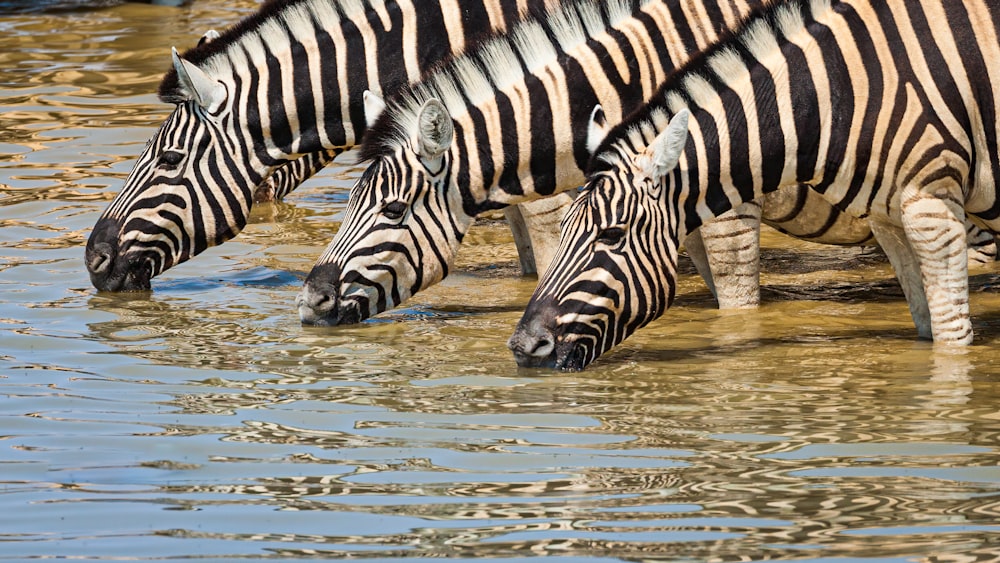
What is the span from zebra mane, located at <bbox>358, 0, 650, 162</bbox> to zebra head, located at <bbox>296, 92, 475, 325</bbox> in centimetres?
4

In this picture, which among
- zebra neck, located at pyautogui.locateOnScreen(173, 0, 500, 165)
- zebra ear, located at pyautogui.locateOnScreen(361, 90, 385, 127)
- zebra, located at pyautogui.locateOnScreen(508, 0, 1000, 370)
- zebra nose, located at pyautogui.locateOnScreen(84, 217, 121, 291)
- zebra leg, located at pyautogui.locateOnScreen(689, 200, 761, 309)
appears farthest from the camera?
zebra nose, located at pyautogui.locateOnScreen(84, 217, 121, 291)

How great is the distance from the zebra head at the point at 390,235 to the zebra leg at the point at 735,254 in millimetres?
1685

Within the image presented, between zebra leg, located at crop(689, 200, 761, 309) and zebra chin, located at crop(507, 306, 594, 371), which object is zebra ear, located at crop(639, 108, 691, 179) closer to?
zebra chin, located at crop(507, 306, 594, 371)

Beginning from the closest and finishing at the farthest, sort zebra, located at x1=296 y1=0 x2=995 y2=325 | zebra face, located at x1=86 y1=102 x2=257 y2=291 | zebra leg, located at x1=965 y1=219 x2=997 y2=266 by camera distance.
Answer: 1. zebra, located at x1=296 y1=0 x2=995 y2=325
2. zebra face, located at x1=86 y1=102 x2=257 y2=291
3. zebra leg, located at x1=965 y1=219 x2=997 y2=266

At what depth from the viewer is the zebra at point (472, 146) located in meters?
9.99

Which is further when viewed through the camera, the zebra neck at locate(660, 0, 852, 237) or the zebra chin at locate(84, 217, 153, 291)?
the zebra chin at locate(84, 217, 153, 291)

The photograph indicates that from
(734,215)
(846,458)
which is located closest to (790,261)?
(734,215)

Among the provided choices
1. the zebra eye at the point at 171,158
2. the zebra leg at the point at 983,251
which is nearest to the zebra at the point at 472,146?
the zebra eye at the point at 171,158

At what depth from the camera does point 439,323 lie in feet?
34.8

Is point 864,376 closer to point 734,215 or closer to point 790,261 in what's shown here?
point 734,215

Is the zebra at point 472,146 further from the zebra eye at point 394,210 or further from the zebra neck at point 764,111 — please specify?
the zebra neck at point 764,111

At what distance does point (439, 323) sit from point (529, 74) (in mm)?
1768

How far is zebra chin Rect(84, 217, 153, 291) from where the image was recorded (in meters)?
11.4

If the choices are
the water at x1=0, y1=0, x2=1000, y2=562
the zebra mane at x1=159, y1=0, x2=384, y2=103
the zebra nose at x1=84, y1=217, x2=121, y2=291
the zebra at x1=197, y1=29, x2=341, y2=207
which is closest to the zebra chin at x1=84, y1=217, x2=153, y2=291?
the zebra nose at x1=84, y1=217, x2=121, y2=291
